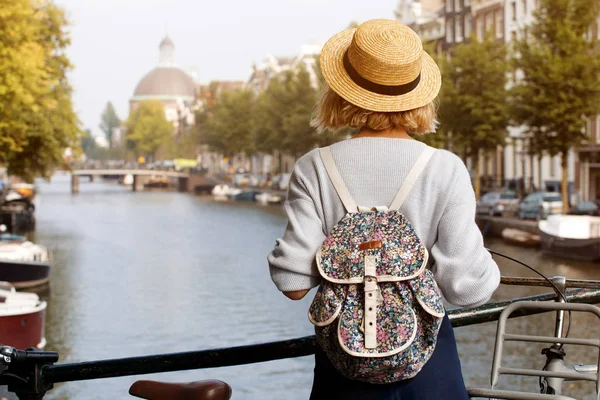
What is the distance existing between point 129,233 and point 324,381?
142 feet

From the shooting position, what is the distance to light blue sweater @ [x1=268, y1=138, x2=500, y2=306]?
2541 millimetres

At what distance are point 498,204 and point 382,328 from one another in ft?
124

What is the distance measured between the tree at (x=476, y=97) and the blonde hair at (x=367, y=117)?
38281 mm

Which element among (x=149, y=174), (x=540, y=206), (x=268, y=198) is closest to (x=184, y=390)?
(x=540, y=206)

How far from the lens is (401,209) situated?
2.60 metres

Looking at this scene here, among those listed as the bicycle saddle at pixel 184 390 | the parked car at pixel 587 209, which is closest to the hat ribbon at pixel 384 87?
the bicycle saddle at pixel 184 390

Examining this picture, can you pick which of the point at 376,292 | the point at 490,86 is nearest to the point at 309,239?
the point at 376,292

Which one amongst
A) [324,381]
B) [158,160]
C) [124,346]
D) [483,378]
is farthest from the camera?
[158,160]

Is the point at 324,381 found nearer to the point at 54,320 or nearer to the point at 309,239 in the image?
the point at 309,239

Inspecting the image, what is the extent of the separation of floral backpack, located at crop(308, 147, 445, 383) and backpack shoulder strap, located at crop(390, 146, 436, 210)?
87mm

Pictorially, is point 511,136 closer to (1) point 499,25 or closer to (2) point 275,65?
(1) point 499,25

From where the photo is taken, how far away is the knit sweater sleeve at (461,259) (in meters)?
2.53

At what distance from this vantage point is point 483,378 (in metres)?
15.8

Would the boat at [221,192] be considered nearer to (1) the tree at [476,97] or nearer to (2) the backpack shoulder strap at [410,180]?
(1) the tree at [476,97]
